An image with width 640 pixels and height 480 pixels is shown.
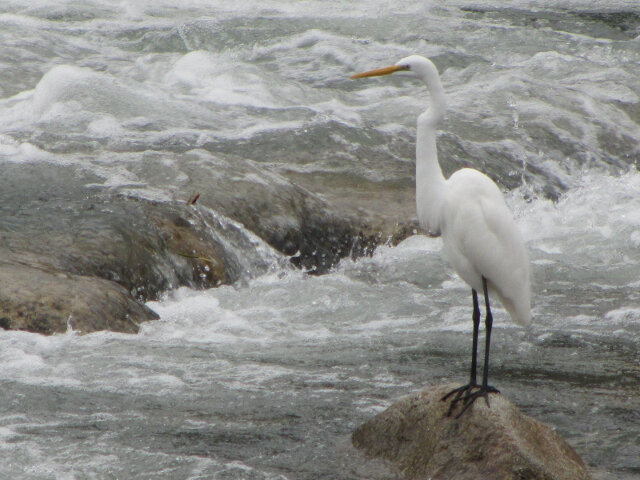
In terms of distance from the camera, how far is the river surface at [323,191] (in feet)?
11.3

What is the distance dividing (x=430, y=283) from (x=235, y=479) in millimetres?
2450

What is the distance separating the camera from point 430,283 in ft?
17.4

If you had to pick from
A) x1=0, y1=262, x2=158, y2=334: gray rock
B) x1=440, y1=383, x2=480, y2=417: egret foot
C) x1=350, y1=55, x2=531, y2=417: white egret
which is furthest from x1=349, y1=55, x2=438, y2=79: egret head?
x1=0, y1=262, x2=158, y2=334: gray rock

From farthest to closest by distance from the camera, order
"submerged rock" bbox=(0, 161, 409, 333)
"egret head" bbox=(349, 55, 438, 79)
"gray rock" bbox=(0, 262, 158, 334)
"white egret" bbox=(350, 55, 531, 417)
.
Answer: "submerged rock" bbox=(0, 161, 409, 333)
"gray rock" bbox=(0, 262, 158, 334)
"egret head" bbox=(349, 55, 438, 79)
"white egret" bbox=(350, 55, 531, 417)

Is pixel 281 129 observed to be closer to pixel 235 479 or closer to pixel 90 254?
pixel 90 254

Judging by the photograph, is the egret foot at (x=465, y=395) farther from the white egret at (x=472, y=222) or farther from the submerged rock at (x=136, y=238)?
the submerged rock at (x=136, y=238)

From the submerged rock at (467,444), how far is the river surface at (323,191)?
0.59ft

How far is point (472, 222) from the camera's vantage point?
3.38m

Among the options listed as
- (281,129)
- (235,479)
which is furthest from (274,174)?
(235,479)

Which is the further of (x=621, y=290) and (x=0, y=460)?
(x=621, y=290)

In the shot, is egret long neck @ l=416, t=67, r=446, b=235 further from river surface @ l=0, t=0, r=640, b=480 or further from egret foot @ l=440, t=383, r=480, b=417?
river surface @ l=0, t=0, r=640, b=480

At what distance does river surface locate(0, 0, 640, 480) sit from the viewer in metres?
3.44

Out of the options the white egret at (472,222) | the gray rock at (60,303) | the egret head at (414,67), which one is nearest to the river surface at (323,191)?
the gray rock at (60,303)

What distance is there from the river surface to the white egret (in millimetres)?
514
